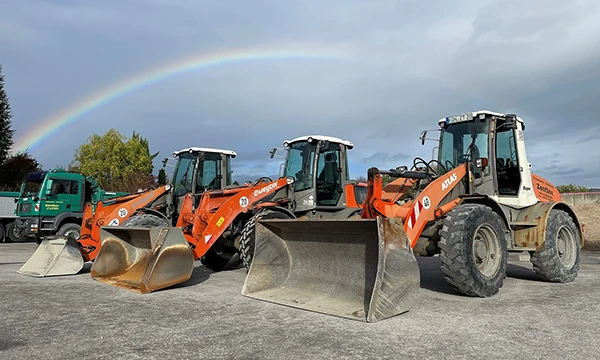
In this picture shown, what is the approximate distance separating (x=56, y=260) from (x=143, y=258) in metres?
2.01

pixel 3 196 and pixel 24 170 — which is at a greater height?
pixel 24 170

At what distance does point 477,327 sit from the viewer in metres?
4.43

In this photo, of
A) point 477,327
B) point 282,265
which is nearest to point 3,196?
point 282,265

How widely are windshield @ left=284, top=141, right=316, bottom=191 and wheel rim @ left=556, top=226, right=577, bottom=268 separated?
4.55m

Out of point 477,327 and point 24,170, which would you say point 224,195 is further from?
point 24,170

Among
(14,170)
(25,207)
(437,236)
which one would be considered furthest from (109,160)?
(437,236)

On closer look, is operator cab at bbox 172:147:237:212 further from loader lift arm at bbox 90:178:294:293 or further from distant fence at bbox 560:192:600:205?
distant fence at bbox 560:192:600:205

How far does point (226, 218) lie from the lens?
8.12 m

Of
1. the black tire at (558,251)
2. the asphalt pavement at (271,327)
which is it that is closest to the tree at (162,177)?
the asphalt pavement at (271,327)

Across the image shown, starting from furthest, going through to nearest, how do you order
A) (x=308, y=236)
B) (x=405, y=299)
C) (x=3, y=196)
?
(x=3, y=196)
(x=308, y=236)
(x=405, y=299)

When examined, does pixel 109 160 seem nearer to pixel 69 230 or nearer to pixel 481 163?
pixel 69 230

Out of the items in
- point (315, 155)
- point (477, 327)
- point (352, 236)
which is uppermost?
point (315, 155)

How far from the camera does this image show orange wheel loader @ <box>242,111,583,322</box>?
486 cm

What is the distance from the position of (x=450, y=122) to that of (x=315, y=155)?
2750mm
